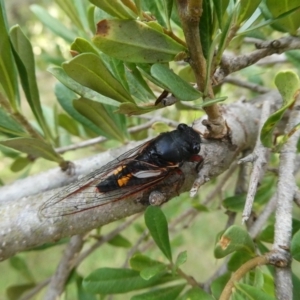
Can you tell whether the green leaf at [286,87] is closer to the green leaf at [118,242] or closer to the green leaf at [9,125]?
the green leaf at [9,125]

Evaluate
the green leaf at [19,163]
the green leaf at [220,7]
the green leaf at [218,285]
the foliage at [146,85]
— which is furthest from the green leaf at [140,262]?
the green leaf at [19,163]

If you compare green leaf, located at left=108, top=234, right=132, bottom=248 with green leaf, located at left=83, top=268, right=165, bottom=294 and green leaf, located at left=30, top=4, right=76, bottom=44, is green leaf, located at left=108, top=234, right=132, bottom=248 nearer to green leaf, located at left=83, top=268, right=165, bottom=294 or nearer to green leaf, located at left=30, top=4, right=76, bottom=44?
green leaf, located at left=83, top=268, right=165, bottom=294

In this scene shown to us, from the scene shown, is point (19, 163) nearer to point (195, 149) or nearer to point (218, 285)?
point (195, 149)

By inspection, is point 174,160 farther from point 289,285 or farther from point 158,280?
point 289,285

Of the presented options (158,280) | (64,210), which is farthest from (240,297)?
(64,210)

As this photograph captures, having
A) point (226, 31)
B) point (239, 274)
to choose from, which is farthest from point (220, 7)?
point (239, 274)

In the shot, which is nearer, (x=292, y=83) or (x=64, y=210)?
(x=292, y=83)
